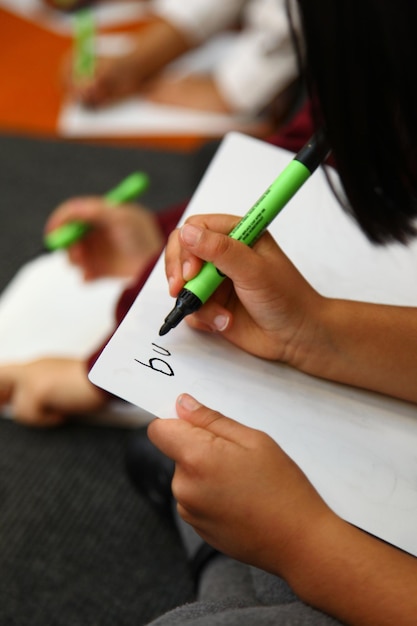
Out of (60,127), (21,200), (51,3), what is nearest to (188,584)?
(21,200)

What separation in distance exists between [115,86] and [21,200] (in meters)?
0.25

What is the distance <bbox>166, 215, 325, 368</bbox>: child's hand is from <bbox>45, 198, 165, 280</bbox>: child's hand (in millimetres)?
303

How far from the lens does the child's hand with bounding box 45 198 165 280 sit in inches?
28.4

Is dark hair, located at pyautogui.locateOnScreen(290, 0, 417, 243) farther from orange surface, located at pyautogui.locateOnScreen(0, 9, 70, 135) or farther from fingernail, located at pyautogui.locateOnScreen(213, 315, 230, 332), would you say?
orange surface, located at pyautogui.locateOnScreen(0, 9, 70, 135)

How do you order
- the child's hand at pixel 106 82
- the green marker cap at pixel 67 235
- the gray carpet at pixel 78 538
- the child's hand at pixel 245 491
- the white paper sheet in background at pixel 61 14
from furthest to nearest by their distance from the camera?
the white paper sheet in background at pixel 61 14 → the child's hand at pixel 106 82 → the green marker cap at pixel 67 235 → the gray carpet at pixel 78 538 → the child's hand at pixel 245 491

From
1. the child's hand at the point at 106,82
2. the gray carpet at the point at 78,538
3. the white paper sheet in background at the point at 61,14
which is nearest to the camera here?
the gray carpet at the point at 78,538

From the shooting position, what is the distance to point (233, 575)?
482mm

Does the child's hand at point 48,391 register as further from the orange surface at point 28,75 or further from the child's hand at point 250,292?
the orange surface at point 28,75

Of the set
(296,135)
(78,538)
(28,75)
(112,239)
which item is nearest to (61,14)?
(28,75)

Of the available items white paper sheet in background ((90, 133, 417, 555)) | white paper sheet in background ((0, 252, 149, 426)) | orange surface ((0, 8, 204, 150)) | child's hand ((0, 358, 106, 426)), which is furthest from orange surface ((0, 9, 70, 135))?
white paper sheet in background ((90, 133, 417, 555))

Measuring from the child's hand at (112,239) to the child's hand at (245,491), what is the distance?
0.36 metres

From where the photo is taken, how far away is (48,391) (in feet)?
2.22

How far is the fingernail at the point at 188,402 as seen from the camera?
39 centimetres

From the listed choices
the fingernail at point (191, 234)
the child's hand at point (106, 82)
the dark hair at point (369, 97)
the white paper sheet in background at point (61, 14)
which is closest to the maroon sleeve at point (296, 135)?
the dark hair at point (369, 97)
